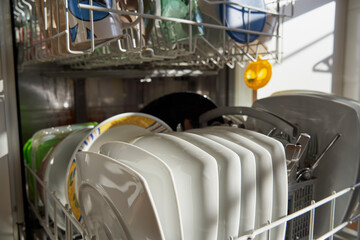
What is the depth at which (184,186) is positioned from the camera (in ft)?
1.38

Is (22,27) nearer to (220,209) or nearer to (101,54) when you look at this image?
(101,54)

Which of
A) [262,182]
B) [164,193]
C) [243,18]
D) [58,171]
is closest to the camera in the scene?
[164,193]

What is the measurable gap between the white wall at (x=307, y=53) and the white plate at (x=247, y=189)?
2.77 ft

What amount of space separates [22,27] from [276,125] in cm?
71

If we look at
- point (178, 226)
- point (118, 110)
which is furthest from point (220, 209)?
point (118, 110)

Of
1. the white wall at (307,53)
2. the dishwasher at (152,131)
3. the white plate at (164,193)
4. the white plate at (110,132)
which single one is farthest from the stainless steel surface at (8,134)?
the white wall at (307,53)

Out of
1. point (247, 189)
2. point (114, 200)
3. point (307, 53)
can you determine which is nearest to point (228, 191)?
point (247, 189)

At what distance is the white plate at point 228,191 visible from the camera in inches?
17.5

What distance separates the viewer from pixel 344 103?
24.9 inches

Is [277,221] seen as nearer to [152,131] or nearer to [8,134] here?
[152,131]

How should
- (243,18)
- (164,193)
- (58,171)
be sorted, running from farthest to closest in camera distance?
1. (58,171)
2. (243,18)
3. (164,193)

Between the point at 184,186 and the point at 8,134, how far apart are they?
47 centimetres

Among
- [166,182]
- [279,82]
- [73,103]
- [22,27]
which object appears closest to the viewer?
[166,182]

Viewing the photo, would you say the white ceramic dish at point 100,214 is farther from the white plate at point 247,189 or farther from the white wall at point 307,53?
the white wall at point 307,53
